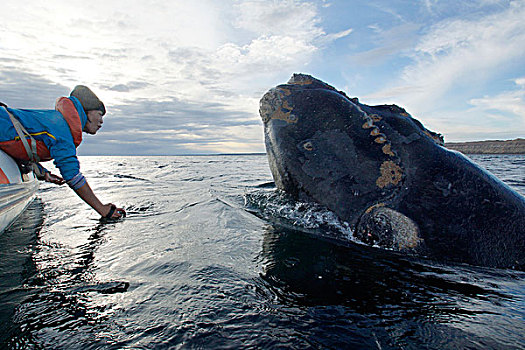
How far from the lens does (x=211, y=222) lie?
14.2 feet

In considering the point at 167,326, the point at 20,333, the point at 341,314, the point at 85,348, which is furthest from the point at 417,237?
the point at 20,333

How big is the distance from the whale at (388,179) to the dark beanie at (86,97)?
7.20 ft

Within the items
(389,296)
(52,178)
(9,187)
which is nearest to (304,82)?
(389,296)

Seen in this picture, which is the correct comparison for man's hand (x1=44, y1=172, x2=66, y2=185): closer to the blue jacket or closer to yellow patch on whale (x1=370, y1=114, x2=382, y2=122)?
the blue jacket

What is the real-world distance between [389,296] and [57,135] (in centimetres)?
367

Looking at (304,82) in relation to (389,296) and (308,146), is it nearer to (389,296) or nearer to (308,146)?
(308,146)

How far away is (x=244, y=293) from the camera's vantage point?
215 cm

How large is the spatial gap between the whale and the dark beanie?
7.20 feet

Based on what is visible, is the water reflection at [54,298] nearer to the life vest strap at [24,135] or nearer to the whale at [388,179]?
the life vest strap at [24,135]

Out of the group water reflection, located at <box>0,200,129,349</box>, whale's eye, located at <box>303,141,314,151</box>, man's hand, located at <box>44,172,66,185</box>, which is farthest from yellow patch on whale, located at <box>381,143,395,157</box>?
man's hand, located at <box>44,172,66,185</box>

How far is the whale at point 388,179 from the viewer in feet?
9.48

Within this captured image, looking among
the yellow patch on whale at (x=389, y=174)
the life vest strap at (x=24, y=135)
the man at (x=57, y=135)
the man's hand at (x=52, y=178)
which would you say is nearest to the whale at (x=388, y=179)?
the yellow patch on whale at (x=389, y=174)

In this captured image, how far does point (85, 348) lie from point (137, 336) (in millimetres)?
255

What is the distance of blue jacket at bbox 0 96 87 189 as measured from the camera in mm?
3129
